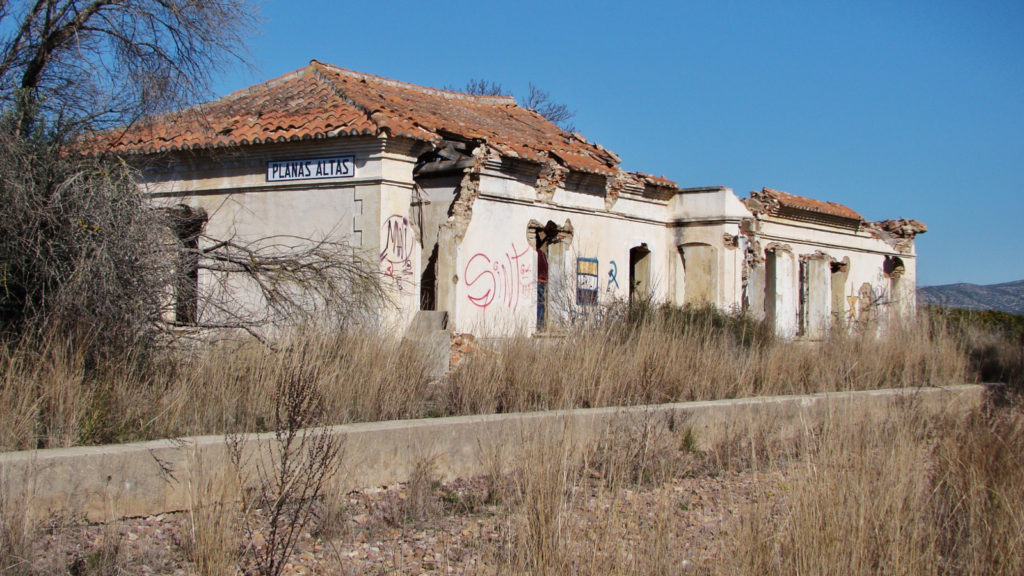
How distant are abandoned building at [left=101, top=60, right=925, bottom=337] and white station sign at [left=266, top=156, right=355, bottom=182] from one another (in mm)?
24

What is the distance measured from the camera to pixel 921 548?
4965mm

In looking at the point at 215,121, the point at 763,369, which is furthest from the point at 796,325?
the point at 215,121

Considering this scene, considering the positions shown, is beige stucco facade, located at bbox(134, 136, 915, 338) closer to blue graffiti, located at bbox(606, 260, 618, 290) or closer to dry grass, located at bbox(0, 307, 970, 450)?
blue graffiti, located at bbox(606, 260, 618, 290)

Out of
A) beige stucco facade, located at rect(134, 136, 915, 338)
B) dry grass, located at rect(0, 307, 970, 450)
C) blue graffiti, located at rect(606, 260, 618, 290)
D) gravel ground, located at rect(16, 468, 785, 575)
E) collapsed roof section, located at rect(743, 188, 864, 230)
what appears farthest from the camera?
collapsed roof section, located at rect(743, 188, 864, 230)

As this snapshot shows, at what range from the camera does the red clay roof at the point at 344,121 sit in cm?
1441

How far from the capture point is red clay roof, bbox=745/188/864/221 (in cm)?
2338

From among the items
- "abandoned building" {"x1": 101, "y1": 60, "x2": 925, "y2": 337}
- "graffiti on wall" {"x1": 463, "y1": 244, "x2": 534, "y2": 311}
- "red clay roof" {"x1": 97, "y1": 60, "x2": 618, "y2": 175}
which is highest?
"red clay roof" {"x1": 97, "y1": 60, "x2": 618, "y2": 175}

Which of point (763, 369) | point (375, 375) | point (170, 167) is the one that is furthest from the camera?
point (170, 167)

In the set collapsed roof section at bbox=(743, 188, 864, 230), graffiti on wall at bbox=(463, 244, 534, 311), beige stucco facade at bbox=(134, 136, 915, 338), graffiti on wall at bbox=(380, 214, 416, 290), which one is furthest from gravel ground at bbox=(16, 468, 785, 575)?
collapsed roof section at bbox=(743, 188, 864, 230)

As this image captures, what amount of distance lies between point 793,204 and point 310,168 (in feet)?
45.8

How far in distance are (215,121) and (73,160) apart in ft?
25.7

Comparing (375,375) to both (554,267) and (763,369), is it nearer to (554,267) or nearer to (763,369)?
(763,369)

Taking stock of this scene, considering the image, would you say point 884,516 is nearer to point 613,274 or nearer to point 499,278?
point 499,278

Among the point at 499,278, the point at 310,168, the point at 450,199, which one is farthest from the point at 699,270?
the point at 310,168
